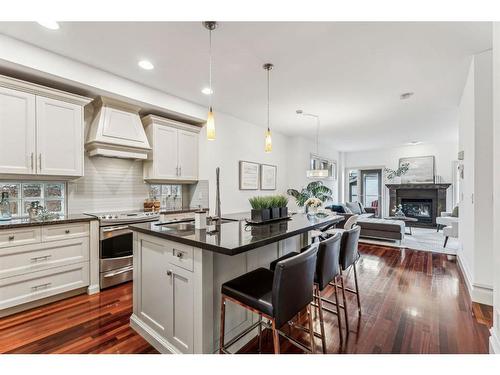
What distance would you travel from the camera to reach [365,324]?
2160 mm

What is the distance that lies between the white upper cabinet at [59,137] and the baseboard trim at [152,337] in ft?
6.33

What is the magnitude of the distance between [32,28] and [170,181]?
2.41m

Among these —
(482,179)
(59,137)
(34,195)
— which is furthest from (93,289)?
(482,179)

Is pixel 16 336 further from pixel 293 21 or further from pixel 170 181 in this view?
pixel 293 21

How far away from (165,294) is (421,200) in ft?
28.7

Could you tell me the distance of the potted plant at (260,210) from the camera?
7.14 ft

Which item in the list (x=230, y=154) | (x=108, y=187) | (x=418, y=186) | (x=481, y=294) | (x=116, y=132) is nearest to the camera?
(x=481, y=294)

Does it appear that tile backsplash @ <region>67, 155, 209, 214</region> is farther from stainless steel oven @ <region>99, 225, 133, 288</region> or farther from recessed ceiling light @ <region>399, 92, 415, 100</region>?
recessed ceiling light @ <region>399, 92, 415, 100</region>

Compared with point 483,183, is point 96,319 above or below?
below

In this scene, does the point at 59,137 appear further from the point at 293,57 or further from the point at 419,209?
the point at 419,209

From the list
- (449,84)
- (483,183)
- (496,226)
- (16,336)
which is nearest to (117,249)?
(16,336)

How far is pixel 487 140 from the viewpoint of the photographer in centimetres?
257

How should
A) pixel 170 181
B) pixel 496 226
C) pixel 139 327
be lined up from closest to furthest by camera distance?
1. pixel 496 226
2. pixel 139 327
3. pixel 170 181

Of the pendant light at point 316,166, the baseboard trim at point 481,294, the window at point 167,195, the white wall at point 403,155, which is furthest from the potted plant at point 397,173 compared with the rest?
the window at point 167,195
